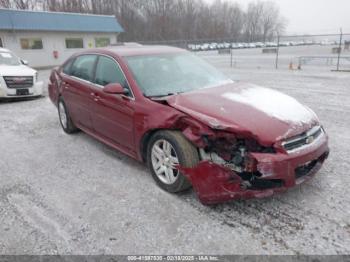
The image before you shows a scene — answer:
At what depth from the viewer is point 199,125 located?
2.85 meters

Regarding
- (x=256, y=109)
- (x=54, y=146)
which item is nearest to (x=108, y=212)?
(x=256, y=109)

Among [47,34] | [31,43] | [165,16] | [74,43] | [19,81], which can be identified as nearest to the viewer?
[19,81]

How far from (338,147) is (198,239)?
9.91 ft

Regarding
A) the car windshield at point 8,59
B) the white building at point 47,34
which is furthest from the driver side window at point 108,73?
the white building at point 47,34

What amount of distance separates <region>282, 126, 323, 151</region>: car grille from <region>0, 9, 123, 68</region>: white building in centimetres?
2248

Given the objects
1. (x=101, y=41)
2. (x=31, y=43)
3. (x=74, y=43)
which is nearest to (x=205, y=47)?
(x=101, y=41)

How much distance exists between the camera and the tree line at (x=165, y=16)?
4266cm

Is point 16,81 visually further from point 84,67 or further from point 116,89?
point 116,89

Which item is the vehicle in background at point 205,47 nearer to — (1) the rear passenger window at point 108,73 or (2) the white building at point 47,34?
(2) the white building at point 47,34

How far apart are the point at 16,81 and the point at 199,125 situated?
774 cm

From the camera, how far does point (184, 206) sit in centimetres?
297

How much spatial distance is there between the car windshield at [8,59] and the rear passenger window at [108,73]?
6.92m

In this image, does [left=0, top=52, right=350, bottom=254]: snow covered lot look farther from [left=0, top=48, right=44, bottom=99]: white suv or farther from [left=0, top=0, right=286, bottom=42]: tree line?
[left=0, top=0, right=286, bottom=42]: tree line

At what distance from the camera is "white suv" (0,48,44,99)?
27.5 ft
